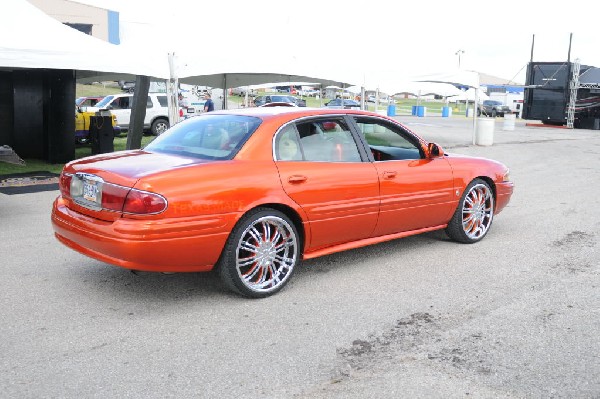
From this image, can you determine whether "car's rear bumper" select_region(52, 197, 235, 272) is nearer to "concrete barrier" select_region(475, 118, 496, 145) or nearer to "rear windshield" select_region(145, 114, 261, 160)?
"rear windshield" select_region(145, 114, 261, 160)

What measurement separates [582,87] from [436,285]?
32.9 meters

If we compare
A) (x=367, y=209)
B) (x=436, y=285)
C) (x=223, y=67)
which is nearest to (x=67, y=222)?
(x=367, y=209)

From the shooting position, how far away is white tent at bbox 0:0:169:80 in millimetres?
9148

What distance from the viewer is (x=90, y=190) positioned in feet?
14.6

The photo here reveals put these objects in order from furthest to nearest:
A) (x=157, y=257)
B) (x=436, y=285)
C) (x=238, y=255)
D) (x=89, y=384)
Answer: (x=436, y=285)
(x=238, y=255)
(x=157, y=257)
(x=89, y=384)

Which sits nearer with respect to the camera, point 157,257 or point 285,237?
point 157,257

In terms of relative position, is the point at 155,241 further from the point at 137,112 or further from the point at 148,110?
the point at 148,110

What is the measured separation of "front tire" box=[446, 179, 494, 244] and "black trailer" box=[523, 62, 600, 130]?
1156 inches

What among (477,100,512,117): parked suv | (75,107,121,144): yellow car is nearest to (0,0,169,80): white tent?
(75,107,121,144): yellow car

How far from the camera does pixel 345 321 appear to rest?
13.8 feet

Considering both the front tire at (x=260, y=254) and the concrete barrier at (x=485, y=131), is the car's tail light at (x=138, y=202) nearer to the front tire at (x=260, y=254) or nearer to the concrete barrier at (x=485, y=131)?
the front tire at (x=260, y=254)

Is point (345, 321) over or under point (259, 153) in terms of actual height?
under

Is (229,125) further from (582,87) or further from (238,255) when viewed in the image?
(582,87)

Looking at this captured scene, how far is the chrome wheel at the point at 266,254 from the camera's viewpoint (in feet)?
15.0
